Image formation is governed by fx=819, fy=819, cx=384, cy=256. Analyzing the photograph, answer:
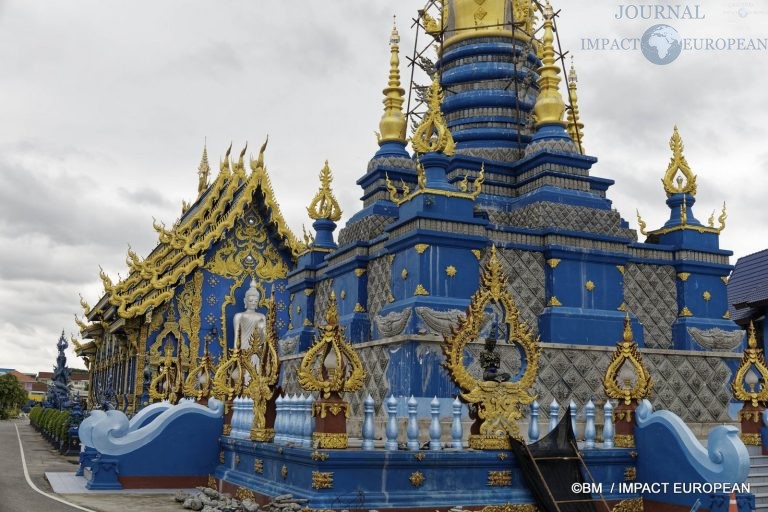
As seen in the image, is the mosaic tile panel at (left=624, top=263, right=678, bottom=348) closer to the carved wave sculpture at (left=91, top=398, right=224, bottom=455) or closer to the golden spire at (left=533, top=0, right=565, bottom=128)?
the golden spire at (left=533, top=0, right=565, bottom=128)

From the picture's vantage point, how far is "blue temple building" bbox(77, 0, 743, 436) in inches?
642

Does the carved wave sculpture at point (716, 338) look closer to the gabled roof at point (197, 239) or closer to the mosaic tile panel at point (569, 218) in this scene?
the mosaic tile panel at point (569, 218)

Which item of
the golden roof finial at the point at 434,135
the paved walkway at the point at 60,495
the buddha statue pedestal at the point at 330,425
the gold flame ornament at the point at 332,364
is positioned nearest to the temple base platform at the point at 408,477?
the buddha statue pedestal at the point at 330,425

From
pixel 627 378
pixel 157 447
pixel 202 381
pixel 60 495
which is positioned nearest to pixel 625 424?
pixel 627 378

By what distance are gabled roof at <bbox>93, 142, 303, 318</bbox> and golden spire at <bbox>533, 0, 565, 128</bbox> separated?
1172 cm

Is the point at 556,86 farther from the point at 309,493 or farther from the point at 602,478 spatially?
the point at 309,493

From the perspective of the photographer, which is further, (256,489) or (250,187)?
(250,187)

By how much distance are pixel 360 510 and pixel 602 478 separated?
358cm

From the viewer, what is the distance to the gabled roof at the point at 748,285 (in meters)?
26.1

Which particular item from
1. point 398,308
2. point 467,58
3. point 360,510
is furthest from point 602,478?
point 467,58

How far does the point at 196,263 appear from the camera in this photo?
91.4ft

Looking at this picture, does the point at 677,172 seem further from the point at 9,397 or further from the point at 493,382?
the point at 9,397

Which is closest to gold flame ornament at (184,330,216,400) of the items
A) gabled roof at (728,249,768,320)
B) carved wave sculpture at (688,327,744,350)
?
carved wave sculpture at (688,327,744,350)

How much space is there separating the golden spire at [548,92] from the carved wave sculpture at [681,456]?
10.0m
